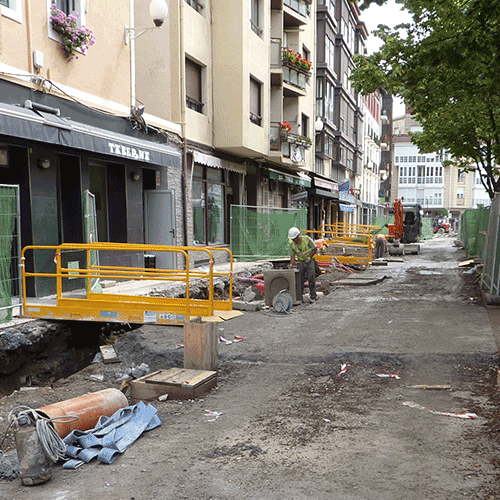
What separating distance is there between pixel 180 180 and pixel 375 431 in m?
11.4

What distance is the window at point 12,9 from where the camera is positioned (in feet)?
28.6

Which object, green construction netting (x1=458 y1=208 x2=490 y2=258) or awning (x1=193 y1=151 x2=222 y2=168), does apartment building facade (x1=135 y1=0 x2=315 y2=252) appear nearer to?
awning (x1=193 y1=151 x2=222 y2=168)

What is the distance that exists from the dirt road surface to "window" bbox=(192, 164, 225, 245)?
7632 mm

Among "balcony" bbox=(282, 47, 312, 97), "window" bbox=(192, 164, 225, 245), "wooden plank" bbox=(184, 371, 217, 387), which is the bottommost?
"wooden plank" bbox=(184, 371, 217, 387)

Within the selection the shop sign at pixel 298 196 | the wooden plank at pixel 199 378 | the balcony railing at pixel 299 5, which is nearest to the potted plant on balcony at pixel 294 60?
the balcony railing at pixel 299 5

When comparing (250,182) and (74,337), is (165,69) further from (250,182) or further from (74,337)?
(74,337)

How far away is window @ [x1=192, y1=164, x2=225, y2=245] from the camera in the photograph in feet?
53.1

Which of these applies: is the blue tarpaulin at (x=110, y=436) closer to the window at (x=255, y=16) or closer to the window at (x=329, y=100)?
the window at (x=255, y=16)

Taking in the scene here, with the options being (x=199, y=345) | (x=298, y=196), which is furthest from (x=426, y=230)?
(x=199, y=345)

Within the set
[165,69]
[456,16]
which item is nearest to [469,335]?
[456,16]

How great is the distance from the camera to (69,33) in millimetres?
10031

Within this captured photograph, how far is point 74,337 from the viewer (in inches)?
338

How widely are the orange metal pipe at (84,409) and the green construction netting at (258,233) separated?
39.8 ft

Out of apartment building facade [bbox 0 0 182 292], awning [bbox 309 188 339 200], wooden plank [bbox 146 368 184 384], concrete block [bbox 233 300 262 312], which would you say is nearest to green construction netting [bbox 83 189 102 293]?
apartment building facade [bbox 0 0 182 292]
